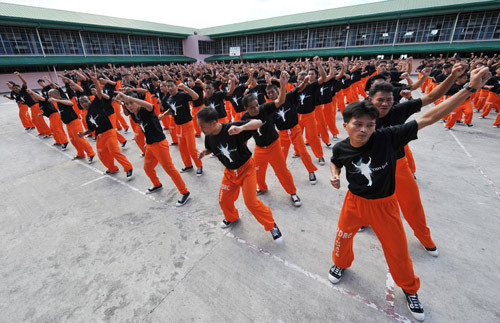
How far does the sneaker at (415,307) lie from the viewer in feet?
7.60

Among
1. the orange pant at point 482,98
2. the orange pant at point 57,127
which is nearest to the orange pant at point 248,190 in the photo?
the orange pant at point 57,127

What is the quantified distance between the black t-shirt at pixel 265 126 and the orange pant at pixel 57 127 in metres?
7.88

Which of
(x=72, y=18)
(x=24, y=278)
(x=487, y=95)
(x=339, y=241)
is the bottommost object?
(x=24, y=278)

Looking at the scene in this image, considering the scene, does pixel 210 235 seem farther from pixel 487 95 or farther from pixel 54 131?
pixel 487 95

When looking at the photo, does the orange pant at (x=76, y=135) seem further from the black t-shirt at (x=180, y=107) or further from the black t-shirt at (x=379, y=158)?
the black t-shirt at (x=379, y=158)

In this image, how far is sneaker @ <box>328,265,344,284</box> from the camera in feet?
9.07

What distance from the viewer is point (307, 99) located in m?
5.45

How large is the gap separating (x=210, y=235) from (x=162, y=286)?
1.05 metres

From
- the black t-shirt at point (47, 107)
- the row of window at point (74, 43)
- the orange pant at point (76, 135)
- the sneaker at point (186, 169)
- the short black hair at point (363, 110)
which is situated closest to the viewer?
the short black hair at point (363, 110)

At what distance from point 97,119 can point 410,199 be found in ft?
21.8

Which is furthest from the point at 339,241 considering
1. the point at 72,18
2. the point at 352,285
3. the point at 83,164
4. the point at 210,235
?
the point at 72,18

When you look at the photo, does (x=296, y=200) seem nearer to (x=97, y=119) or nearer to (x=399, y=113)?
(x=399, y=113)

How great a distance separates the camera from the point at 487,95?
374 inches

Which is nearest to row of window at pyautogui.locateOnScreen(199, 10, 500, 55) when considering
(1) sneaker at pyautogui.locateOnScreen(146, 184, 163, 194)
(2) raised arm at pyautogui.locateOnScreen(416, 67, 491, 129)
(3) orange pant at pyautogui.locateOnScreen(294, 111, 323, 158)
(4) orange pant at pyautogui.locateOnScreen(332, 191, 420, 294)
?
(3) orange pant at pyautogui.locateOnScreen(294, 111, 323, 158)
